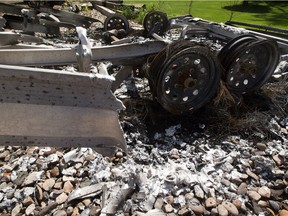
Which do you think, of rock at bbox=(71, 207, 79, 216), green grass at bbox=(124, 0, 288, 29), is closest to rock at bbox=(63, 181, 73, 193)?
rock at bbox=(71, 207, 79, 216)

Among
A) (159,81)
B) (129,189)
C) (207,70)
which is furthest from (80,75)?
(207,70)

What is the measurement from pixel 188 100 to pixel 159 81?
73 centimetres

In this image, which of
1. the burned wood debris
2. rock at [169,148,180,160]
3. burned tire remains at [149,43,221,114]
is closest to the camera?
the burned wood debris

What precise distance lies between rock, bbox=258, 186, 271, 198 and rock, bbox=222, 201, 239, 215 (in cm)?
44

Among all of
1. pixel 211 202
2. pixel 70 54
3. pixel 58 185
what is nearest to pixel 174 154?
pixel 211 202

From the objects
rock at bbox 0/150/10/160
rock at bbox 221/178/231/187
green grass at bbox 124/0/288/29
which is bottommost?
green grass at bbox 124/0/288/29

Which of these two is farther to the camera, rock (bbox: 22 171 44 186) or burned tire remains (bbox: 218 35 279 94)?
burned tire remains (bbox: 218 35 279 94)

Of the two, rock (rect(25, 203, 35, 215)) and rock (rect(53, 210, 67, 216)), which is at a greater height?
rock (rect(53, 210, 67, 216))

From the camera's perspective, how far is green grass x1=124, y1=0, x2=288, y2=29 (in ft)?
47.8

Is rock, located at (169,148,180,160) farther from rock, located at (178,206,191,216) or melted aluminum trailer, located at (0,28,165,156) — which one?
melted aluminum trailer, located at (0,28,165,156)

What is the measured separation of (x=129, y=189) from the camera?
9.96ft

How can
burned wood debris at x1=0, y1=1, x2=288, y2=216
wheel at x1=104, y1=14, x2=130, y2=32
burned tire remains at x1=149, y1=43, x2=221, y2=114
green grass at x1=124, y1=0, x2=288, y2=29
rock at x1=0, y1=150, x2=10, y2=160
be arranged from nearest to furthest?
burned wood debris at x1=0, y1=1, x2=288, y2=216
rock at x1=0, y1=150, x2=10, y2=160
burned tire remains at x1=149, y1=43, x2=221, y2=114
wheel at x1=104, y1=14, x2=130, y2=32
green grass at x1=124, y1=0, x2=288, y2=29

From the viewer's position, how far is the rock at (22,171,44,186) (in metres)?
3.13

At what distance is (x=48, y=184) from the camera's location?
311 cm
